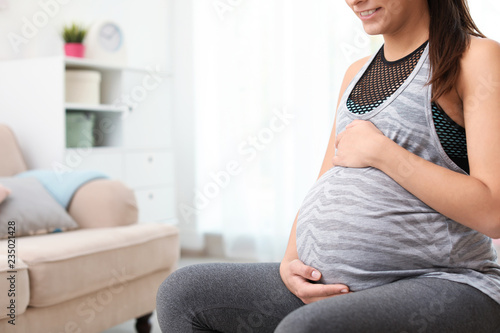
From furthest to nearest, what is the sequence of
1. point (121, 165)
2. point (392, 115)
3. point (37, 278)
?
point (121, 165)
point (37, 278)
point (392, 115)

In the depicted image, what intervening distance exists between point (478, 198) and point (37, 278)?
1.22 meters

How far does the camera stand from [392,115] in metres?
0.91

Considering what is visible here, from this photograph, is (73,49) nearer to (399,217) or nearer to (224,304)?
(224,304)

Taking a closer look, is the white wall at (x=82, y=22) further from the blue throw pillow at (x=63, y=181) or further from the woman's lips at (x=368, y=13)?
the woman's lips at (x=368, y=13)

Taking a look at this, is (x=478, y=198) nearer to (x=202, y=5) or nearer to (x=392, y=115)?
(x=392, y=115)

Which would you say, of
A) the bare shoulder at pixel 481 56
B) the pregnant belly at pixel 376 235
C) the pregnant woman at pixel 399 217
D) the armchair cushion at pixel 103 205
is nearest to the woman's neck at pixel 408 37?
the pregnant woman at pixel 399 217

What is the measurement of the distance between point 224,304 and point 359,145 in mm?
334

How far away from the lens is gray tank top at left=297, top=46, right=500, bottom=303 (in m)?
0.84

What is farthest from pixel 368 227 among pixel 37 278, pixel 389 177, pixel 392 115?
pixel 37 278

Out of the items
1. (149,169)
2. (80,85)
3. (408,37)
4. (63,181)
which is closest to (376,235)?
(408,37)

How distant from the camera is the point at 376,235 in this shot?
33.3 inches

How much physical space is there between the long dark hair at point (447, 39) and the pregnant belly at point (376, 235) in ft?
0.54

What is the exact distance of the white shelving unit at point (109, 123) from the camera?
2.67 meters

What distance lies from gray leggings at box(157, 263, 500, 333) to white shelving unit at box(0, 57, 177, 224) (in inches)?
67.3
